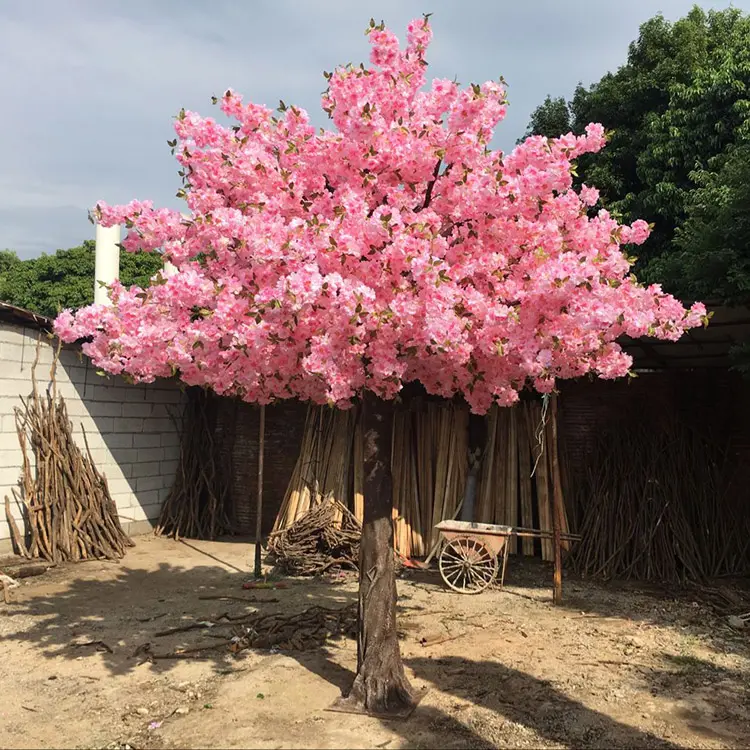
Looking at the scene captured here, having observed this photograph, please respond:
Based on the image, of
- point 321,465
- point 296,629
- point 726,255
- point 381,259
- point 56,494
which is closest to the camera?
point 381,259

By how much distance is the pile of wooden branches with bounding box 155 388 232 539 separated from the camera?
1080 cm

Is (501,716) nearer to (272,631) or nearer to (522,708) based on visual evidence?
(522,708)

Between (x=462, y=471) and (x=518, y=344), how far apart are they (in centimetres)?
566

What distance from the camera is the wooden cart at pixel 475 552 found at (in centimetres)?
750

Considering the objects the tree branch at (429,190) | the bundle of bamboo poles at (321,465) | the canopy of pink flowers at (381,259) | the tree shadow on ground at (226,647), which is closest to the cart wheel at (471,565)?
the tree shadow on ground at (226,647)

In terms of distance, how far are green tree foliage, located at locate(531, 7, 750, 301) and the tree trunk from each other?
25.8 feet

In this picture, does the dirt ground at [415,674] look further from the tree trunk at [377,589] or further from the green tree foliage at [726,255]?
the green tree foliage at [726,255]

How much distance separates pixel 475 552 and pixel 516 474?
1.74 metres

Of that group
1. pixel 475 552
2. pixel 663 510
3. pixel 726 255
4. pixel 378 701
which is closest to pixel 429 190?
pixel 378 701

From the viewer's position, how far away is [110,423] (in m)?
10.3

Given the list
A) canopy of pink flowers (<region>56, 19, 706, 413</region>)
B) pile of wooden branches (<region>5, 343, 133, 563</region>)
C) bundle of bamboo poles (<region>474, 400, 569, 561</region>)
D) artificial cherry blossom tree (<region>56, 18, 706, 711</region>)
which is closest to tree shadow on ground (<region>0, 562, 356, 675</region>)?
pile of wooden branches (<region>5, 343, 133, 563</region>)

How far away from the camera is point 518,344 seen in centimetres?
371

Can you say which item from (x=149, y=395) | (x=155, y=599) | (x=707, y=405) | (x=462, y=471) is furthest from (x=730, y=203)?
(x=149, y=395)

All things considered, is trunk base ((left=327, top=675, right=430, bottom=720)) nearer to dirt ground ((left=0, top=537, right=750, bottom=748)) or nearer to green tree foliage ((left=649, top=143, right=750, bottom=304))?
dirt ground ((left=0, top=537, right=750, bottom=748))
